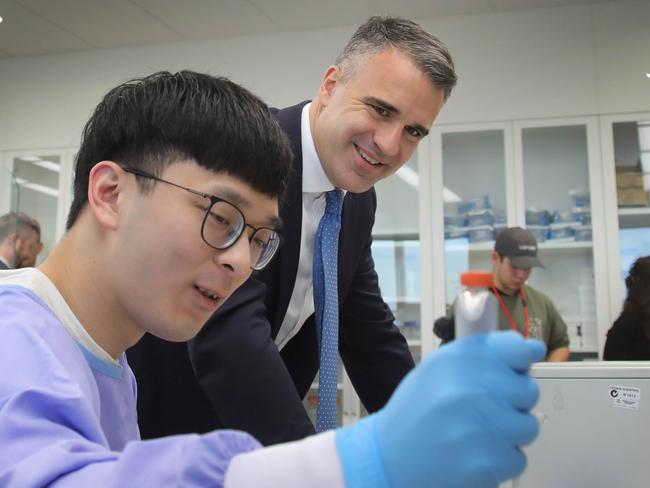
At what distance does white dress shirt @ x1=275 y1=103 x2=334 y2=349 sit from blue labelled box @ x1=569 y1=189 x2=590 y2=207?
272 centimetres

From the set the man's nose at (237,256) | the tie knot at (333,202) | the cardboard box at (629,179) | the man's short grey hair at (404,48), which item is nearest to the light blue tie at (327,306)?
the tie knot at (333,202)

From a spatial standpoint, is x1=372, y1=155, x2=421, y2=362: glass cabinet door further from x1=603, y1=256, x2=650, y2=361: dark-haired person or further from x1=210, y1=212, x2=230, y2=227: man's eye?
x1=210, y1=212, x2=230, y2=227: man's eye

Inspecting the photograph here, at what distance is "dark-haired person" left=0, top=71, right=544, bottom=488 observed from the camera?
16.5 inches

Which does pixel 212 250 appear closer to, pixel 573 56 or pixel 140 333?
pixel 140 333

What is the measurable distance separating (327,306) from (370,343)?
280mm

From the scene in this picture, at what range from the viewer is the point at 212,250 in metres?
0.72

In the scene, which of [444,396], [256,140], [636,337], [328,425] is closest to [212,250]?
[256,140]

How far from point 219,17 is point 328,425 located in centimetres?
335

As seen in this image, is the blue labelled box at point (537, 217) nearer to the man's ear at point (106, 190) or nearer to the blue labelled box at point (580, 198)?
the blue labelled box at point (580, 198)

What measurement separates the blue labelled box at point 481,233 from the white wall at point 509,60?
0.61 m

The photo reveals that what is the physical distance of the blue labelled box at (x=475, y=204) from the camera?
150 inches

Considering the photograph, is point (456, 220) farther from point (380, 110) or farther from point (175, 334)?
point (175, 334)

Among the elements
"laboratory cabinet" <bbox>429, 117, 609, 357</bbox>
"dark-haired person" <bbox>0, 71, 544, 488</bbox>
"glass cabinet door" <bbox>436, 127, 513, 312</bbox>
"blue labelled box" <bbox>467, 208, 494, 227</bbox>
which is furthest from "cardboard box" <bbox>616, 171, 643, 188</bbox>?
"dark-haired person" <bbox>0, 71, 544, 488</bbox>

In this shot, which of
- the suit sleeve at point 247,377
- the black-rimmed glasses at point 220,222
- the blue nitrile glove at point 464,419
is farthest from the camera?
the suit sleeve at point 247,377
